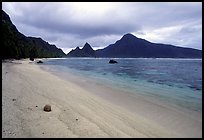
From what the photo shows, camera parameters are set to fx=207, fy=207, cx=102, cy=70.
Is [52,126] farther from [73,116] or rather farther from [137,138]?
[137,138]

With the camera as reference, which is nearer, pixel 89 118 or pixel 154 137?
pixel 154 137

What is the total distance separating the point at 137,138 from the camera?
631cm

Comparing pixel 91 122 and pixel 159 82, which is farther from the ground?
pixel 91 122

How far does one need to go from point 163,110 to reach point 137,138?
4876 mm

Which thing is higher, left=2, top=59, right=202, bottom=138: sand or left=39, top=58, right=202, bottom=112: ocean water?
left=2, top=59, right=202, bottom=138: sand

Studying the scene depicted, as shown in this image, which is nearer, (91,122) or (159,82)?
(91,122)

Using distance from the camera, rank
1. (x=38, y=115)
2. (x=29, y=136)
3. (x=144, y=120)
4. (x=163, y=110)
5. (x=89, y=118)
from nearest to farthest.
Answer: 1. (x=29, y=136)
2. (x=38, y=115)
3. (x=89, y=118)
4. (x=144, y=120)
5. (x=163, y=110)

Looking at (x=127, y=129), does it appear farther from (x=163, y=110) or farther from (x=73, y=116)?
(x=163, y=110)

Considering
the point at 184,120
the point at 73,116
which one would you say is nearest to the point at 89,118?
the point at 73,116

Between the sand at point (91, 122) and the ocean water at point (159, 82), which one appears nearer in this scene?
the sand at point (91, 122)

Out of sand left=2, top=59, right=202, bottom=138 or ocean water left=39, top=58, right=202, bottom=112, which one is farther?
ocean water left=39, top=58, right=202, bottom=112

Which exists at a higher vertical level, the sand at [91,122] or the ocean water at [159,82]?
the sand at [91,122]

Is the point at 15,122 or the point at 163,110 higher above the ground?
the point at 15,122

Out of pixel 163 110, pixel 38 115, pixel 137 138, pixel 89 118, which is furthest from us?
pixel 163 110
